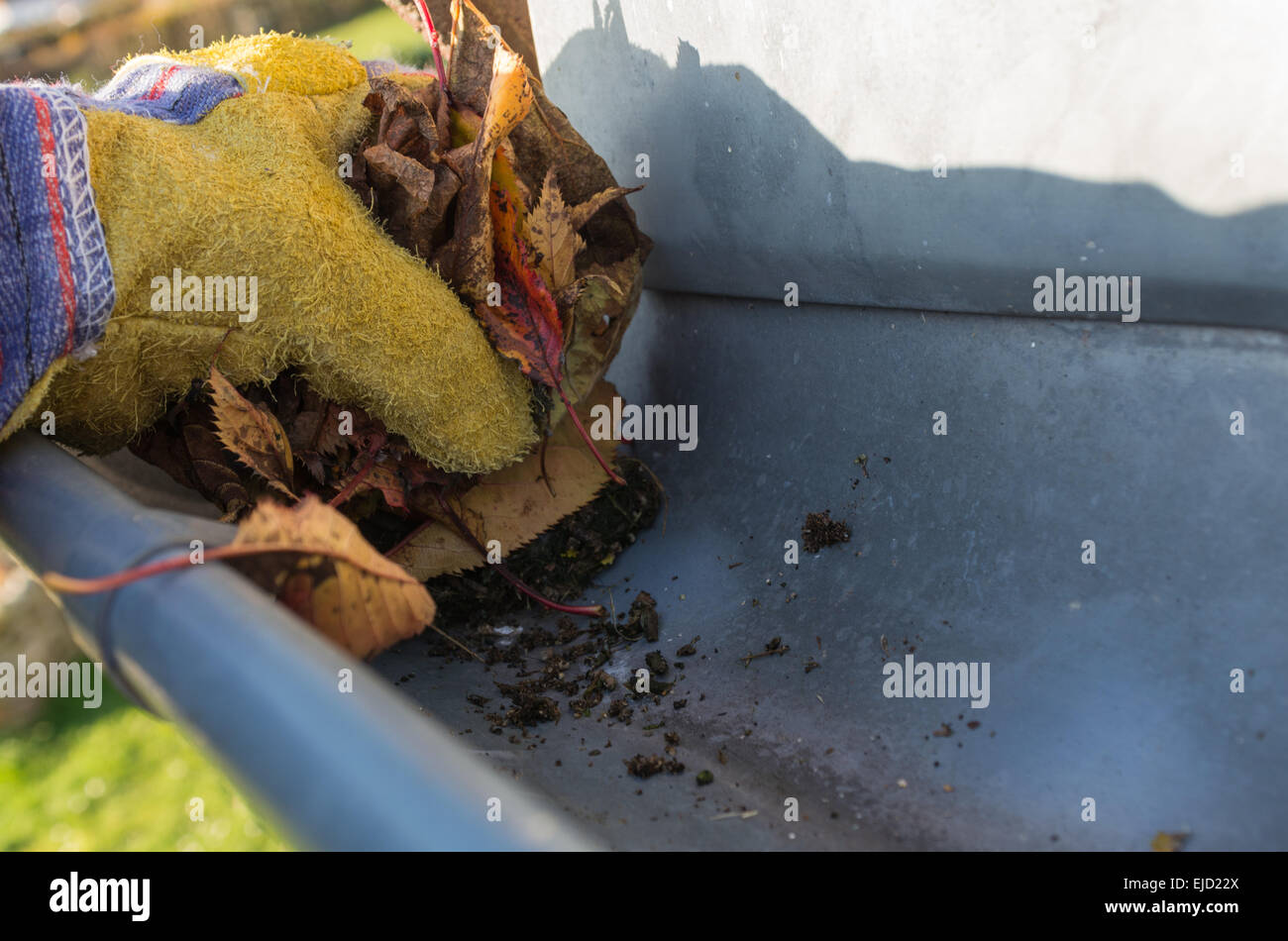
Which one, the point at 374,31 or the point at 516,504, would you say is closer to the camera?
the point at 516,504

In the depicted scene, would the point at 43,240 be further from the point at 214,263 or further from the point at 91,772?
the point at 91,772

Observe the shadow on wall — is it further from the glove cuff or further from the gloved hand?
the glove cuff

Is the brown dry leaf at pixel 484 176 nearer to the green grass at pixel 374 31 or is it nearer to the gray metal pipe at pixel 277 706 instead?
the gray metal pipe at pixel 277 706

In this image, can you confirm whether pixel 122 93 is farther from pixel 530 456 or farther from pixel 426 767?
pixel 426 767

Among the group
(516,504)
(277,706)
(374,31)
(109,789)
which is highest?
(374,31)

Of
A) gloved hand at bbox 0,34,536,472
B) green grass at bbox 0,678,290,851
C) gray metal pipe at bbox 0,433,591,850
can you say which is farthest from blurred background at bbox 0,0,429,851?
gray metal pipe at bbox 0,433,591,850

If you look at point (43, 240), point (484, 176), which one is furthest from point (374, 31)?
point (43, 240)
